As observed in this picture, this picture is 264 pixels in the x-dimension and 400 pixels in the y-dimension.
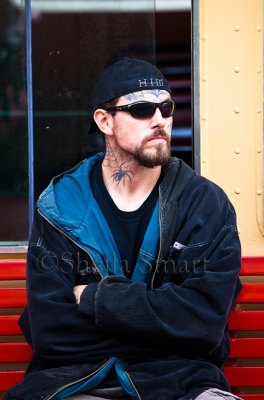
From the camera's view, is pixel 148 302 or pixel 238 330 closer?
pixel 148 302

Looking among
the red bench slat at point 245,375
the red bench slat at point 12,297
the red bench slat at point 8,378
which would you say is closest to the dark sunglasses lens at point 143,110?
the red bench slat at point 12,297

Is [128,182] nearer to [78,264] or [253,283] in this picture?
[78,264]

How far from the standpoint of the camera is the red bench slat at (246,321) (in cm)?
386

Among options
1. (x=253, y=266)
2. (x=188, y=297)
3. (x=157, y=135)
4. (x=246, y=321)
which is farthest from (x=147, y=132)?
(x=246, y=321)

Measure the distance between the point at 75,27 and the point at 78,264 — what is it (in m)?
1.39

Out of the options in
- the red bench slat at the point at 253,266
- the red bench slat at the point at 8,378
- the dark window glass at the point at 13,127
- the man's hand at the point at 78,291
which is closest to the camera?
the man's hand at the point at 78,291

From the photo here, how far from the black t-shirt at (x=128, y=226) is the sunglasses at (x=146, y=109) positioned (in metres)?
0.34

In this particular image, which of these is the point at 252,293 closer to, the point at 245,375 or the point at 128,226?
the point at 245,375

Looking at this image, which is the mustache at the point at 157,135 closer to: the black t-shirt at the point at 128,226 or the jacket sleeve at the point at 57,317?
the black t-shirt at the point at 128,226

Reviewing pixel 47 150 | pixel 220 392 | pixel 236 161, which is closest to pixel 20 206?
pixel 47 150

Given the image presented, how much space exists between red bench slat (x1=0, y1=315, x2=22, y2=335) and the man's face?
1092 millimetres

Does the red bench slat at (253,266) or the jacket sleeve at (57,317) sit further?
the red bench slat at (253,266)

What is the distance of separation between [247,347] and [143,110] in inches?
52.0

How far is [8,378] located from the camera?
155 inches
